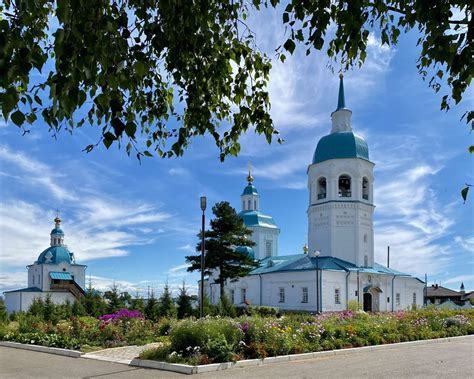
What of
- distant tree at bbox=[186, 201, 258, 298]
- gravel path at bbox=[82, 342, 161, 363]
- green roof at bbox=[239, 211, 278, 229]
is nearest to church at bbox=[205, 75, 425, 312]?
distant tree at bbox=[186, 201, 258, 298]

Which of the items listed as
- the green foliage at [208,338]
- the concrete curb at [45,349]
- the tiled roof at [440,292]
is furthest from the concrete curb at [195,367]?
the tiled roof at [440,292]

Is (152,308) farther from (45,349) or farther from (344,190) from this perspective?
(344,190)

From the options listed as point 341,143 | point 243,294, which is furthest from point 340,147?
point 243,294

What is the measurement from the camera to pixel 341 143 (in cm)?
4272

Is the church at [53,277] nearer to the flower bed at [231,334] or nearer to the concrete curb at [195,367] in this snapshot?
the flower bed at [231,334]

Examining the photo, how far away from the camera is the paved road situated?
9773 mm

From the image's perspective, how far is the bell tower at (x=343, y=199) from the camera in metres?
42.0

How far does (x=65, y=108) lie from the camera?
8.82ft

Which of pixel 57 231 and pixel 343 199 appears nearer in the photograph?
pixel 343 199

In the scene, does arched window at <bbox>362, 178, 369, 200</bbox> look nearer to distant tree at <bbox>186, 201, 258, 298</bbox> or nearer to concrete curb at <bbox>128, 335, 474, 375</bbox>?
distant tree at <bbox>186, 201, 258, 298</bbox>

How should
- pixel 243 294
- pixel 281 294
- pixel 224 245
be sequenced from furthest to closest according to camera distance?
1. pixel 243 294
2. pixel 281 294
3. pixel 224 245

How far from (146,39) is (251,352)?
29.0ft

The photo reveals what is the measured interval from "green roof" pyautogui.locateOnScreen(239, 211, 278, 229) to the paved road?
144 feet

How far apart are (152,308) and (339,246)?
76.8 feet
